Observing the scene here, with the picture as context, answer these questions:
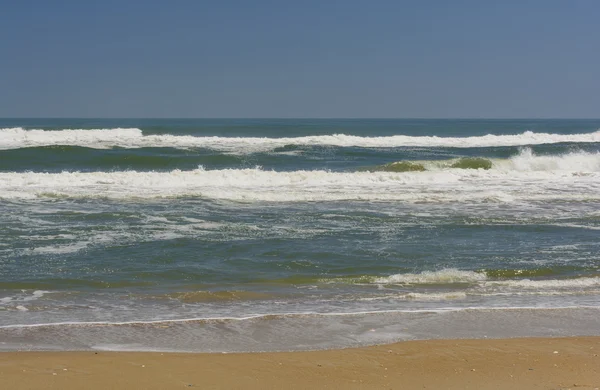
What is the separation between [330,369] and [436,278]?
12.9ft

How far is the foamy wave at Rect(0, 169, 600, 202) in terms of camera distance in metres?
17.7

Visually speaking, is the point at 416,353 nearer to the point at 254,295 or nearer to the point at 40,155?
the point at 254,295

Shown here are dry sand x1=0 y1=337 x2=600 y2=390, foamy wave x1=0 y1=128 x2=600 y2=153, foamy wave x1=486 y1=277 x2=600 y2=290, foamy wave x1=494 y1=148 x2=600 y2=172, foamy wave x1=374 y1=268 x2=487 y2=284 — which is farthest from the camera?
foamy wave x1=0 y1=128 x2=600 y2=153

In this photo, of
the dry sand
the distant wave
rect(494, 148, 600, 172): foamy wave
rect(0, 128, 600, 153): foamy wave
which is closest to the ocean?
the dry sand

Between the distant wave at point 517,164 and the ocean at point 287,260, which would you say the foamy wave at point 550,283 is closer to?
the ocean at point 287,260

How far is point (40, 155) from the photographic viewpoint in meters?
30.8

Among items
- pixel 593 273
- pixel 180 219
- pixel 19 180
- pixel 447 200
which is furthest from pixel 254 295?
pixel 19 180

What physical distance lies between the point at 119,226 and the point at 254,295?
212 inches

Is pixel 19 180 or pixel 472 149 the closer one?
pixel 19 180

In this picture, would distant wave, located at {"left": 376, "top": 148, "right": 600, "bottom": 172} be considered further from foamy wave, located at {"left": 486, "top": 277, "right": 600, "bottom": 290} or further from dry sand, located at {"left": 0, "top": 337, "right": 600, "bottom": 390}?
dry sand, located at {"left": 0, "top": 337, "right": 600, "bottom": 390}

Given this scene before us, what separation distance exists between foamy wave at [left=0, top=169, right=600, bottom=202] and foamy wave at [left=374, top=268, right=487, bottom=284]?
25.9 feet

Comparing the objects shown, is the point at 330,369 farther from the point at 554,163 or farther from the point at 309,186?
the point at 554,163

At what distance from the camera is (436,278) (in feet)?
30.4

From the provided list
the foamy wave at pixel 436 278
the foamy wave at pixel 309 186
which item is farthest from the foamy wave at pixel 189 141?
the foamy wave at pixel 436 278
